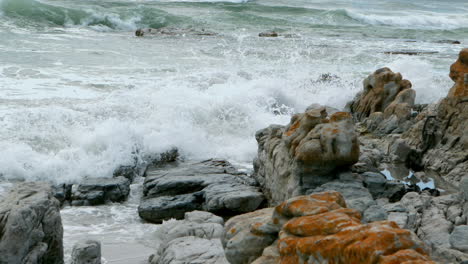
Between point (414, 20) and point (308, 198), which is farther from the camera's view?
point (414, 20)

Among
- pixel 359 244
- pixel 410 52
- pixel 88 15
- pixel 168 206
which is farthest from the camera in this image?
pixel 88 15

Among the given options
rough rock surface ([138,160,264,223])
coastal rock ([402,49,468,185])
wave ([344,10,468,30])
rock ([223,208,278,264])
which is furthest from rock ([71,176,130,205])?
wave ([344,10,468,30])

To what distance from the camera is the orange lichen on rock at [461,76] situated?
902cm

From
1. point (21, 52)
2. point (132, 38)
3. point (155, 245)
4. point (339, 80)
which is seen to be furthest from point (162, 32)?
point (155, 245)

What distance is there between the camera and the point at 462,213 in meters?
5.54

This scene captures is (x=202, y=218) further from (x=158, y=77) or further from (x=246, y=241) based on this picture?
(x=158, y=77)

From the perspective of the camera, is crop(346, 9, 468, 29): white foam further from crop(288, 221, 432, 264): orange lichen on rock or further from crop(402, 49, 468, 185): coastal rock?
crop(288, 221, 432, 264): orange lichen on rock

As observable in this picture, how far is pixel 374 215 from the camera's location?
4.71m

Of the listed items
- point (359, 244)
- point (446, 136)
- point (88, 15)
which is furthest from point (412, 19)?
point (359, 244)

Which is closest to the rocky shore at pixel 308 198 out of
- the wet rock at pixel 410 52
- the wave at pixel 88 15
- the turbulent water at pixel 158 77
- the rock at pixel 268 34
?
the turbulent water at pixel 158 77

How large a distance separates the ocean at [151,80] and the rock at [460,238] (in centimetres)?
346

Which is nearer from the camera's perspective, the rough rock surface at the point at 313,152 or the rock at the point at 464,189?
the rock at the point at 464,189

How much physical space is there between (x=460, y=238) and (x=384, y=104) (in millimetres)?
7455

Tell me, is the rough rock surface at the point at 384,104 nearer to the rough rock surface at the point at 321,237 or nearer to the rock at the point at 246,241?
the rough rock surface at the point at 321,237
